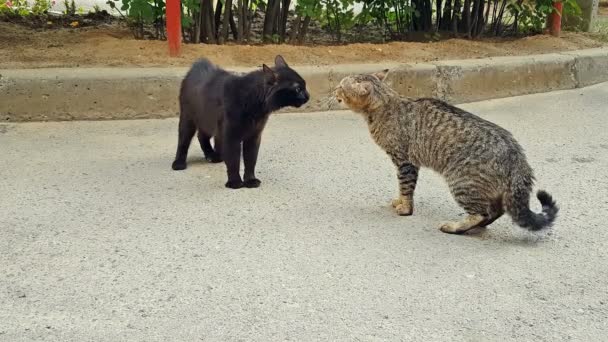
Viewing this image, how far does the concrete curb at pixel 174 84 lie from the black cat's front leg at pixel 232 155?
5.92 feet

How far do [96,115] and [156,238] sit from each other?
2640mm

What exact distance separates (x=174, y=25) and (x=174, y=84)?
77cm

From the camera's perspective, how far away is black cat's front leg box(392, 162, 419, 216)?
441cm

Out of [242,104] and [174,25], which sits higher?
[174,25]

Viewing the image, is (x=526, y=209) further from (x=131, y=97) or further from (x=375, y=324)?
(x=131, y=97)

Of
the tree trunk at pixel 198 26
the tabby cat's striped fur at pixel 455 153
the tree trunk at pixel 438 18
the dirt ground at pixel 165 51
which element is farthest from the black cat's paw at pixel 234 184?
the tree trunk at pixel 438 18

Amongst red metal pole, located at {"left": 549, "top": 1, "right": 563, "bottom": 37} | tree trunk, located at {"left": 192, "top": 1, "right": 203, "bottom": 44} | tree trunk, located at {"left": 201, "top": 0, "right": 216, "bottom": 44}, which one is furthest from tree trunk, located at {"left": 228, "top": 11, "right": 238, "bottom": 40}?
red metal pole, located at {"left": 549, "top": 1, "right": 563, "bottom": 37}

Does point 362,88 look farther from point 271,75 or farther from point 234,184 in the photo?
point 234,184

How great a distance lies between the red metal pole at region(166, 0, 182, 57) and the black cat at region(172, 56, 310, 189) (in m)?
1.88

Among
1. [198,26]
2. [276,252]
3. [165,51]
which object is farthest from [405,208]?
[198,26]

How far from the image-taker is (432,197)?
4805mm

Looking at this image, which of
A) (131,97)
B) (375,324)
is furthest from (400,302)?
(131,97)

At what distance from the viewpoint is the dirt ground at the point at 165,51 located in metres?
6.78

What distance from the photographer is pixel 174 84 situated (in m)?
6.34
